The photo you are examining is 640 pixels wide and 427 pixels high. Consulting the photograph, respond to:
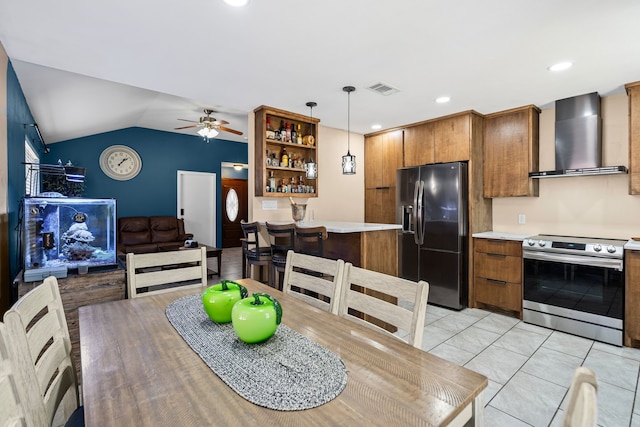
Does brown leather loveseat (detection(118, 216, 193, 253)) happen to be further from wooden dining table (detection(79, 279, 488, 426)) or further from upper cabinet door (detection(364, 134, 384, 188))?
wooden dining table (detection(79, 279, 488, 426))

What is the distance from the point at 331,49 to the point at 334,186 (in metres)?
2.53

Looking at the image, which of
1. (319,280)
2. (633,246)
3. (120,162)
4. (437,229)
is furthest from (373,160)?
(120,162)

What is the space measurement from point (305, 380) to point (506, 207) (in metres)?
4.08

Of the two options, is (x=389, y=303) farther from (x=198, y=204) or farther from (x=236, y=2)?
(x=198, y=204)

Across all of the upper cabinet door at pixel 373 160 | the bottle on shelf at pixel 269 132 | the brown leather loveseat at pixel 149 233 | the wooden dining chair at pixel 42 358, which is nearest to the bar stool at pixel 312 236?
the bottle on shelf at pixel 269 132

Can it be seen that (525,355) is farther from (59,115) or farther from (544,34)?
(59,115)

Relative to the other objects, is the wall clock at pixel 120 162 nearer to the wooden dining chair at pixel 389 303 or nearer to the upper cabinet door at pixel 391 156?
the upper cabinet door at pixel 391 156

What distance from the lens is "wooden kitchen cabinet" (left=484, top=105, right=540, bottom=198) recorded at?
3.65 m

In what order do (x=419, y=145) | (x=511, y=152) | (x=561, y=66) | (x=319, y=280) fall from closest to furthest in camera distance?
(x=319, y=280) → (x=561, y=66) → (x=511, y=152) → (x=419, y=145)

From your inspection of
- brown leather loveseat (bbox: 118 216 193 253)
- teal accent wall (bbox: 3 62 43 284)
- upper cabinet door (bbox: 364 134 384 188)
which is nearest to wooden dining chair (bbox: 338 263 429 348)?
teal accent wall (bbox: 3 62 43 284)

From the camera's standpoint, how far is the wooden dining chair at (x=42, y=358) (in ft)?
2.65

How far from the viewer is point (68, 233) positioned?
223 centimetres

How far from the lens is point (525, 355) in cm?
265

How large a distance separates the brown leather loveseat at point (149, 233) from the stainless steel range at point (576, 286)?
5915 millimetres
